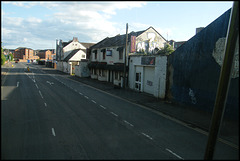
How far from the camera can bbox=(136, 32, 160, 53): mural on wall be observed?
29.5m

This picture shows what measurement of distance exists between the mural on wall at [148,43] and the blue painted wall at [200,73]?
11.2 metres

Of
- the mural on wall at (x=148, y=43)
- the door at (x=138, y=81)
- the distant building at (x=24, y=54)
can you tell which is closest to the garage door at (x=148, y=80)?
the door at (x=138, y=81)

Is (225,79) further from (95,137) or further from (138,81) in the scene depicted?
(138,81)

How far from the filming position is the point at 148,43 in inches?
1206

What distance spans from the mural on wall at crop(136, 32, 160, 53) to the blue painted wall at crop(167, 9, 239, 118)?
36.6 ft

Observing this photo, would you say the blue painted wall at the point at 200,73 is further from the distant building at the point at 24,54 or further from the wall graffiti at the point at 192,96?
the distant building at the point at 24,54

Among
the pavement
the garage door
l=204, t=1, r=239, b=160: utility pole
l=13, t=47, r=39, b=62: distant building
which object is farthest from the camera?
l=13, t=47, r=39, b=62: distant building

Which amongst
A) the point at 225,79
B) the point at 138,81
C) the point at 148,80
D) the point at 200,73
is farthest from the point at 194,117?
the point at 138,81

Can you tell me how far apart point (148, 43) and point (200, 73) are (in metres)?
16.3

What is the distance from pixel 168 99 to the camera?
19.2m

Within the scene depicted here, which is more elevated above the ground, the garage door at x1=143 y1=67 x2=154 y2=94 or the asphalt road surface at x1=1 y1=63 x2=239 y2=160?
the garage door at x1=143 y1=67 x2=154 y2=94

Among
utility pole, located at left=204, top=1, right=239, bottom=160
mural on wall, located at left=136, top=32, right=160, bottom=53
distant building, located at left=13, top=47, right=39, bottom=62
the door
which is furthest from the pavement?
distant building, located at left=13, top=47, right=39, bottom=62

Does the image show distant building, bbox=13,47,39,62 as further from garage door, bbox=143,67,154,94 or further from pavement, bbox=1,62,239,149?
pavement, bbox=1,62,239,149

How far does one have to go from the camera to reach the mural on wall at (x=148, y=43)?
2948 cm
